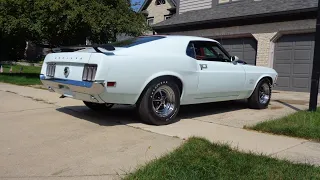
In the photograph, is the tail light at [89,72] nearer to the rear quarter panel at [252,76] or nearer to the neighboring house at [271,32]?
the rear quarter panel at [252,76]

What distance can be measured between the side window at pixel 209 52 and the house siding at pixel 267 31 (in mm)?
6170

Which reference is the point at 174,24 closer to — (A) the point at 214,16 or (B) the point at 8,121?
(A) the point at 214,16

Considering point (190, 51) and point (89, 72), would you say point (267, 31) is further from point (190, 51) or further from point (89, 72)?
Result: point (89, 72)

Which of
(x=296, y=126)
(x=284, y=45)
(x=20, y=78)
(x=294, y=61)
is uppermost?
(x=284, y=45)

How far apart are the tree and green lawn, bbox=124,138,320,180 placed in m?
10.5

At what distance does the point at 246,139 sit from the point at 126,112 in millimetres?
2864

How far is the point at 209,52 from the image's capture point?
6.67 meters

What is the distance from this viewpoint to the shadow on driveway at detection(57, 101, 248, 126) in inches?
243

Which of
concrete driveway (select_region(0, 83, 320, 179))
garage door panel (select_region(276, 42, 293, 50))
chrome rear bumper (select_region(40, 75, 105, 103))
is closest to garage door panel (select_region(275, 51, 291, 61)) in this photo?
garage door panel (select_region(276, 42, 293, 50))

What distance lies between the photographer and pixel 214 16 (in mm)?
14922

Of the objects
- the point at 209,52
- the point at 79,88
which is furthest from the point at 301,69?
the point at 79,88

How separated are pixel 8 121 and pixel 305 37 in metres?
10.0

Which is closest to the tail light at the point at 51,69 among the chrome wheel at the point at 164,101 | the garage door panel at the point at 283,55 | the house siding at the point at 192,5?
the chrome wheel at the point at 164,101

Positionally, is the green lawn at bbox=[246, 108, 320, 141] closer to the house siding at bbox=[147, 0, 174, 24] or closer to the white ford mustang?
the white ford mustang
